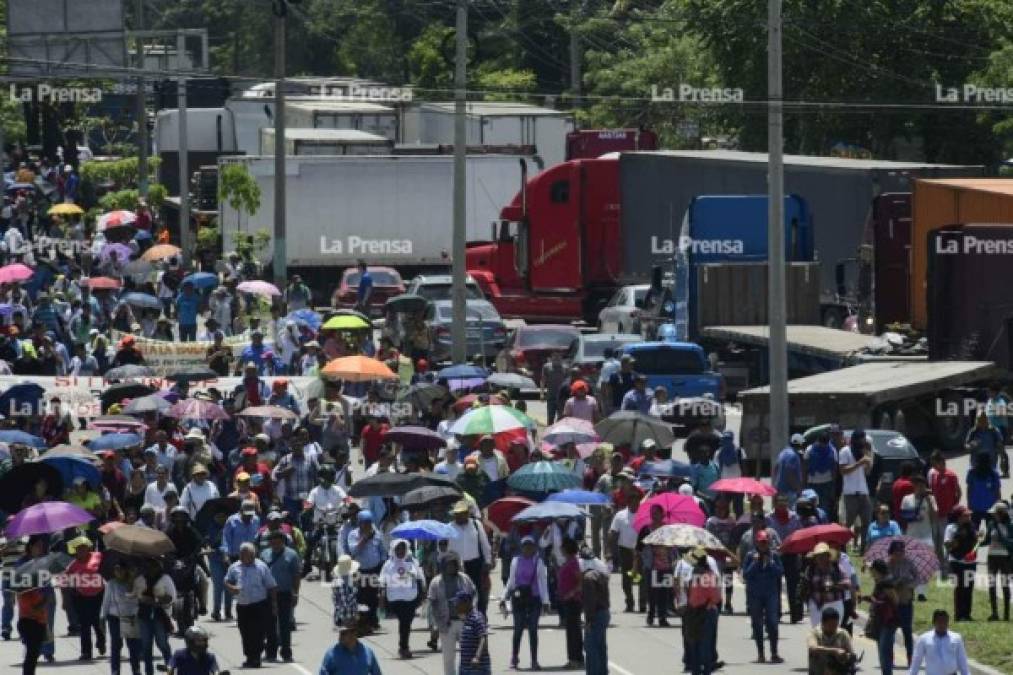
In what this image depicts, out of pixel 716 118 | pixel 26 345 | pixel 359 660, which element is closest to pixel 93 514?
pixel 359 660

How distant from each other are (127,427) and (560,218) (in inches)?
848

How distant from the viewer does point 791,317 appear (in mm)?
44719

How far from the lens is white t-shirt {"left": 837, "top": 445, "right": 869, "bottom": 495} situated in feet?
97.4

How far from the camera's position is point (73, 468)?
29.1 meters

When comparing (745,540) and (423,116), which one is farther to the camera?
(423,116)

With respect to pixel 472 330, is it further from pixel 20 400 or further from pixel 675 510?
pixel 675 510

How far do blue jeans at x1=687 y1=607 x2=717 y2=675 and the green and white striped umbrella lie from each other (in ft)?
27.0

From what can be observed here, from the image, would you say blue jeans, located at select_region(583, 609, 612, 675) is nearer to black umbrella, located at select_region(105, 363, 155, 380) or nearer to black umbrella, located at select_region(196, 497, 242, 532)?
black umbrella, located at select_region(196, 497, 242, 532)

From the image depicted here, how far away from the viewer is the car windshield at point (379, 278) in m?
55.4

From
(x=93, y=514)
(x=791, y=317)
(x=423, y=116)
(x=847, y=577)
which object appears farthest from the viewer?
(x=423, y=116)

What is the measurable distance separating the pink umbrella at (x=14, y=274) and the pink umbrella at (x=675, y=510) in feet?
77.2

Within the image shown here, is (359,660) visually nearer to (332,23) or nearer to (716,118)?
(716,118)

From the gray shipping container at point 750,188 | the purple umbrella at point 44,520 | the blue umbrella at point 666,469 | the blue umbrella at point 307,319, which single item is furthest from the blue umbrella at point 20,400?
the gray shipping container at point 750,188

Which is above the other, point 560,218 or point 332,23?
point 332,23
